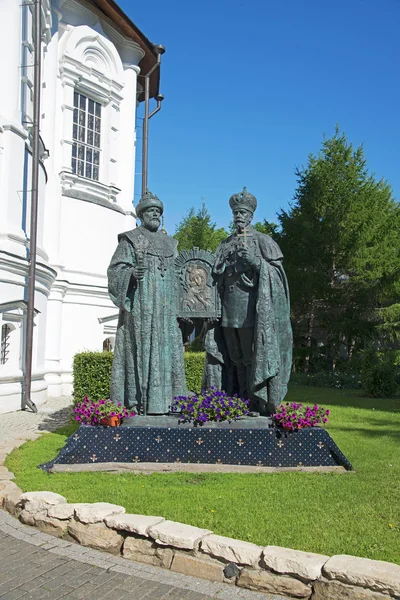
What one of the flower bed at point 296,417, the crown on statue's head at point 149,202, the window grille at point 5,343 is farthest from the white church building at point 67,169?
the flower bed at point 296,417

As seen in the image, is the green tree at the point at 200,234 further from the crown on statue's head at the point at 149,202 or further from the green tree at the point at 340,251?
the crown on statue's head at the point at 149,202

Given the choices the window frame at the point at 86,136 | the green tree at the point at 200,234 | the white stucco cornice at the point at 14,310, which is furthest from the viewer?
the green tree at the point at 200,234

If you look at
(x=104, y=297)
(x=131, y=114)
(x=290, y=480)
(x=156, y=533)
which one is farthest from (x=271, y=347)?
(x=131, y=114)

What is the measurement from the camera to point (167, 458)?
6.06 meters

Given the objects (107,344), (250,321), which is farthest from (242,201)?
(107,344)

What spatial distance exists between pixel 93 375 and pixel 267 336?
6542mm

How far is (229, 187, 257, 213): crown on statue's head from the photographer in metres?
6.66

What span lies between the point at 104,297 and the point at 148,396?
36.6 ft

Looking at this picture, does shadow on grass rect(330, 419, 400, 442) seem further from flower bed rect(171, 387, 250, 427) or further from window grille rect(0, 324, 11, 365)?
window grille rect(0, 324, 11, 365)

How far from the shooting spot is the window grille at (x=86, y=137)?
17547 mm

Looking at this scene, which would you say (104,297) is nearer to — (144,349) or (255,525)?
(144,349)

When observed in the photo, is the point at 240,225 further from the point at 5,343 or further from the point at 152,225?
the point at 5,343

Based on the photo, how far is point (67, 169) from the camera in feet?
55.6

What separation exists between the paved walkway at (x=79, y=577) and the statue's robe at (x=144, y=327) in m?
2.49
